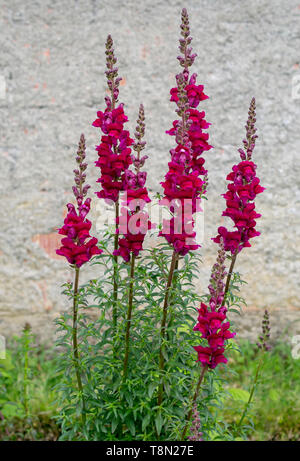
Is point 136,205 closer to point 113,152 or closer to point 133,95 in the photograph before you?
point 113,152

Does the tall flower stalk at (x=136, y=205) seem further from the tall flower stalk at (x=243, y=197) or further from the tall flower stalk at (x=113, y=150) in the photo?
the tall flower stalk at (x=243, y=197)

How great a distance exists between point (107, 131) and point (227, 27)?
→ 2.13m

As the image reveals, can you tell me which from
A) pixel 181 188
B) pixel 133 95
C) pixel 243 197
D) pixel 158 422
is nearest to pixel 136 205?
pixel 181 188

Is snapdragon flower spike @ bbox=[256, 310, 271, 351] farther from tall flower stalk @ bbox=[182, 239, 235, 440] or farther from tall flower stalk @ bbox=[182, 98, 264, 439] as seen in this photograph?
tall flower stalk @ bbox=[182, 239, 235, 440]

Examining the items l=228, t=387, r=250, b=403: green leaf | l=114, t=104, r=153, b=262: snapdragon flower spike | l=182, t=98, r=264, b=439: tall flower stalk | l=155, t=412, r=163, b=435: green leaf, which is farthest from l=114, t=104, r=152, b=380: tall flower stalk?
l=228, t=387, r=250, b=403: green leaf

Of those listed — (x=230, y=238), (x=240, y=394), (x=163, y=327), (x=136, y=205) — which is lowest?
(x=240, y=394)

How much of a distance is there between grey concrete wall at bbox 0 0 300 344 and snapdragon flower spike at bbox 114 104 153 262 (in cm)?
185

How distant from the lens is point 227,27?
393cm

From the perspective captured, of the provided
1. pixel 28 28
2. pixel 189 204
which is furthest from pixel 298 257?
pixel 28 28

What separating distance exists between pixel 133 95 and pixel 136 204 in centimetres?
209

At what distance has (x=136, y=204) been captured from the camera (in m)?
2.11

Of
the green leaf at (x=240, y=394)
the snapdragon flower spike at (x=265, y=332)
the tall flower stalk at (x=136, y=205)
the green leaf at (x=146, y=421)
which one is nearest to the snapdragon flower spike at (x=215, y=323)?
the tall flower stalk at (x=136, y=205)

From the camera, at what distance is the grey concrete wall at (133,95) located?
3.93 m
